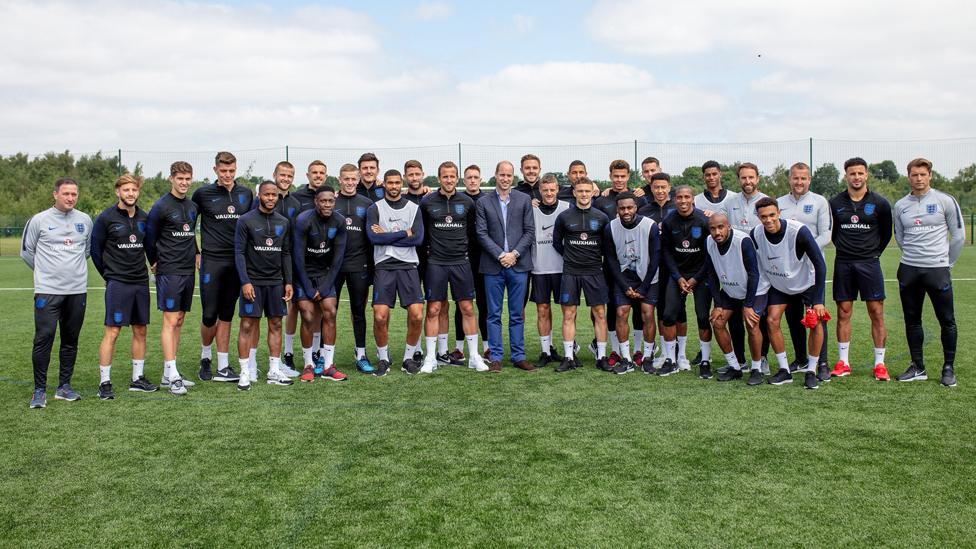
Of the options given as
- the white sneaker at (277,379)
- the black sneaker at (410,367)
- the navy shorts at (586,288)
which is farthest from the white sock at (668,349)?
the white sneaker at (277,379)

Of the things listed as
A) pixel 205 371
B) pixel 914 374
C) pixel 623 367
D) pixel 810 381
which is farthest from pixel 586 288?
pixel 205 371

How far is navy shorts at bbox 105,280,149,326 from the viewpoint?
6.65 m

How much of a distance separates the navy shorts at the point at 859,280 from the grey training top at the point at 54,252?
666cm

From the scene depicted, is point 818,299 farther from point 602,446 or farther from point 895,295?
point 895,295

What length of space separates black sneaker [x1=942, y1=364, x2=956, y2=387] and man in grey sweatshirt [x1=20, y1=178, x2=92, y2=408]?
24.0 feet

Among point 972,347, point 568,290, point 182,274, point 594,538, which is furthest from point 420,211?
point 972,347

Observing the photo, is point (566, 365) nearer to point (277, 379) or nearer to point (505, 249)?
point (505, 249)

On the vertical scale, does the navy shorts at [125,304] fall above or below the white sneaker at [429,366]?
above

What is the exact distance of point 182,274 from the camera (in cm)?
699

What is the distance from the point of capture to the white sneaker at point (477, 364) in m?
7.76

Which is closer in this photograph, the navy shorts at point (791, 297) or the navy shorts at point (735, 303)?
the navy shorts at point (791, 297)

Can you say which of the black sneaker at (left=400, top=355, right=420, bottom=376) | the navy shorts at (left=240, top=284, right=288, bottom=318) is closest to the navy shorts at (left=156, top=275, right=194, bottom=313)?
the navy shorts at (left=240, top=284, right=288, bottom=318)

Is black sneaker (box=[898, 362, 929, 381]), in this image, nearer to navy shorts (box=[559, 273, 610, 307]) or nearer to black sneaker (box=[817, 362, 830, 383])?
black sneaker (box=[817, 362, 830, 383])

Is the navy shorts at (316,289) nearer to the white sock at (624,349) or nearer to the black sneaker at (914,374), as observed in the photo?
the white sock at (624,349)
